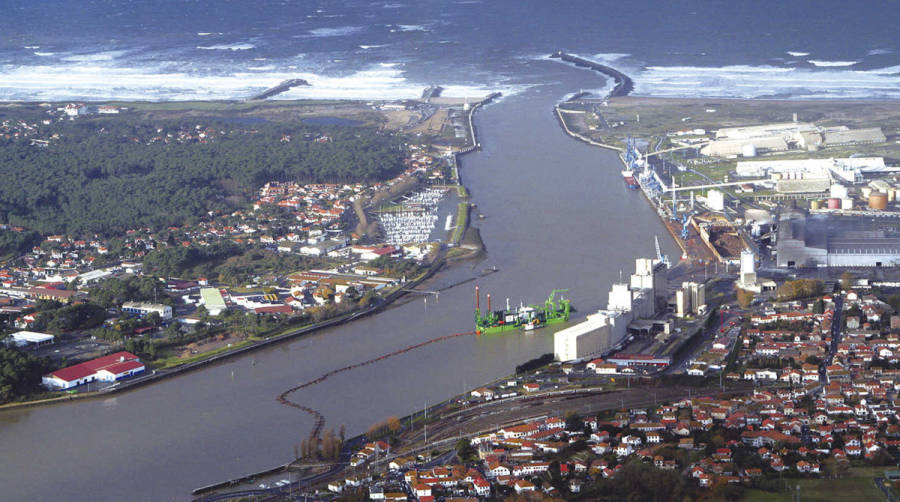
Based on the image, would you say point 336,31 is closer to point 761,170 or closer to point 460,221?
point 761,170

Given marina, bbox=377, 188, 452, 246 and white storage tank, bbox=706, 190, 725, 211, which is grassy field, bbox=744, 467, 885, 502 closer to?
marina, bbox=377, 188, 452, 246

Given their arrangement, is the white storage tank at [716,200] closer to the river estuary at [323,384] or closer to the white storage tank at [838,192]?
the river estuary at [323,384]

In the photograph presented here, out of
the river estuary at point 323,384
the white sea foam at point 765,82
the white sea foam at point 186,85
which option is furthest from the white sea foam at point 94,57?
the river estuary at point 323,384

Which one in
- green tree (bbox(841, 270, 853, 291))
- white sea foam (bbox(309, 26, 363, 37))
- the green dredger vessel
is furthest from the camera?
white sea foam (bbox(309, 26, 363, 37))

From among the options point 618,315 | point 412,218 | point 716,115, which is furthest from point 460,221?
point 716,115

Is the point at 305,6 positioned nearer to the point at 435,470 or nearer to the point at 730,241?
the point at 730,241

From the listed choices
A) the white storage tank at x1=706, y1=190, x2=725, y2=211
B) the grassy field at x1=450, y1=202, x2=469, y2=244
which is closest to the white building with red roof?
the grassy field at x1=450, y1=202, x2=469, y2=244

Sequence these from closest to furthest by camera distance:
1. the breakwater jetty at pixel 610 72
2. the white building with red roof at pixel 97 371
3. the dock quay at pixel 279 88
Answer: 1. the white building with red roof at pixel 97 371
2. the breakwater jetty at pixel 610 72
3. the dock quay at pixel 279 88
